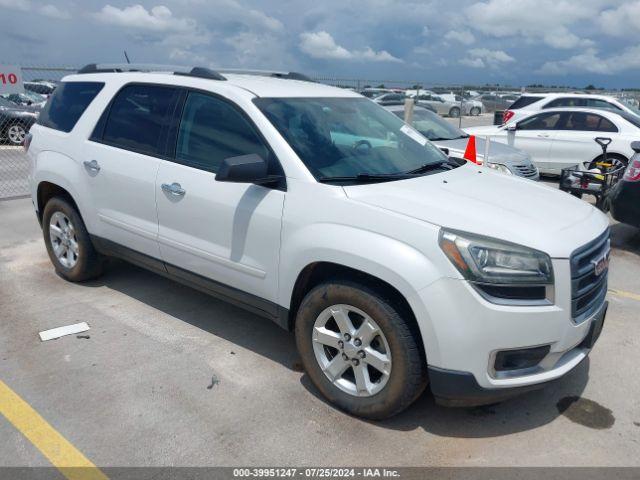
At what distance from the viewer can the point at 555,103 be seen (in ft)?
42.4

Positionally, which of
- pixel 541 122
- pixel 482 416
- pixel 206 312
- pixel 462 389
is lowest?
pixel 482 416

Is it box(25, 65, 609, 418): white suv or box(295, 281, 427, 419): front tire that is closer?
box(25, 65, 609, 418): white suv

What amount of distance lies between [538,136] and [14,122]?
12727mm

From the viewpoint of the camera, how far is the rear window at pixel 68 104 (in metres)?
4.67

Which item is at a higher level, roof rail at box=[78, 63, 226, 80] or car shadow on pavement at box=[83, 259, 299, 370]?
roof rail at box=[78, 63, 226, 80]

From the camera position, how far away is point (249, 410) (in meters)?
3.22

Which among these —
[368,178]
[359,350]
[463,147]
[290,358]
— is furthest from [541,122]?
[359,350]

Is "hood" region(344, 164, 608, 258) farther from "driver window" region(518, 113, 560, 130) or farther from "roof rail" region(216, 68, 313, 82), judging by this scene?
"driver window" region(518, 113, 560, 130)

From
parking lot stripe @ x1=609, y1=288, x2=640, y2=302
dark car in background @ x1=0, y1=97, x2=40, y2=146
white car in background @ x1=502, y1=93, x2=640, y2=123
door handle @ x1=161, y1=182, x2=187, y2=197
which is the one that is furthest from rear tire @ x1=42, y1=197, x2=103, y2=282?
dark car in background @ x1=0, y1=97, x2=40, y2=146

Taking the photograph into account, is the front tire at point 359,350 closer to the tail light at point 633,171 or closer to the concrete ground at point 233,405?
the concrete ground at point 233,405

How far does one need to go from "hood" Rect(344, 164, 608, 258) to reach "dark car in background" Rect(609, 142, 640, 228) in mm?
3139

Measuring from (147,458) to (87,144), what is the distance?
107 inches

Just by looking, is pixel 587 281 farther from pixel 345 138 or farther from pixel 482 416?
pixel 345 138

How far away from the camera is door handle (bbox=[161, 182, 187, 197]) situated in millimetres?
3736
